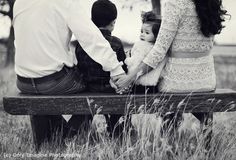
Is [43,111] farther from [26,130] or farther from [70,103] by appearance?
[26,130]

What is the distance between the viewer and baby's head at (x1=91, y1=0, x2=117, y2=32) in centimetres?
430

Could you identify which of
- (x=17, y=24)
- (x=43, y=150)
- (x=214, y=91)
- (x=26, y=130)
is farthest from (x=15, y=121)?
(x=214, y=91)

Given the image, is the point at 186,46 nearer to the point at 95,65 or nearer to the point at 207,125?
the point at 207,125

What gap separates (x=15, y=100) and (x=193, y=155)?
1.59 meters

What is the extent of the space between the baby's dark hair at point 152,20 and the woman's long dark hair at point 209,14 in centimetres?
40

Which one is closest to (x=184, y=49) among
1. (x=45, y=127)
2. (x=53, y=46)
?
(x=53, y=46)

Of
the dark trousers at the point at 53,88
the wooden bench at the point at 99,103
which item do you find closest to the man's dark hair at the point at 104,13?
the dark trousers at the point at 53,88

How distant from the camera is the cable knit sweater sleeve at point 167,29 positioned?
389cm

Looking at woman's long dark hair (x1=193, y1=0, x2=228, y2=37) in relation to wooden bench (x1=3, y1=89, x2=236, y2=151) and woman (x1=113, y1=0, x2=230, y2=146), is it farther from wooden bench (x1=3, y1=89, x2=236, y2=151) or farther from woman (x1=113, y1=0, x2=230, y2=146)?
wooden bench (x1=3, y1=89, x2=236, y2=151)

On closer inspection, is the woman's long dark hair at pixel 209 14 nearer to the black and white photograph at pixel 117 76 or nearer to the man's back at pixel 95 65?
the black and white photograph at pixel 117 76

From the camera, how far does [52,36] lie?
3.96 meters

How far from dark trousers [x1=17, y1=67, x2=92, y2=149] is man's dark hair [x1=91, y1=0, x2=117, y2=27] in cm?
51

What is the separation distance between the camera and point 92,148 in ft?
12.8

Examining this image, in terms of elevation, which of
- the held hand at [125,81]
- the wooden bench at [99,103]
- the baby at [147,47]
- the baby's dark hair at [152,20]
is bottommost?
the wooden bench at [99,103]
